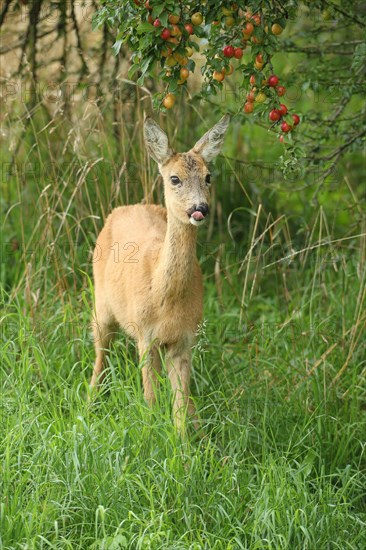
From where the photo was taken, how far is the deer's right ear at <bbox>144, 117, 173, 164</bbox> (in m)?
5.46

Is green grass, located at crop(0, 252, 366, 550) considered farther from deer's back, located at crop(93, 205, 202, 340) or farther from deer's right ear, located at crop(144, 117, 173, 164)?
deer's right ear, located at crop(144, 117, 173, 164)

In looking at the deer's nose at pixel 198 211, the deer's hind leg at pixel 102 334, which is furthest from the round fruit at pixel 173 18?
the deer's hind leg at pixel 102 334

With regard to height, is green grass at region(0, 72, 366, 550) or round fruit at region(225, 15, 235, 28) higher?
round fruit at region(225, 15, 235, 28)

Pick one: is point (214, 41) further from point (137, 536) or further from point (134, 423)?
point (137, 536)

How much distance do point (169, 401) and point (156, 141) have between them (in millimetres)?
1477

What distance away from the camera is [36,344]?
549cm

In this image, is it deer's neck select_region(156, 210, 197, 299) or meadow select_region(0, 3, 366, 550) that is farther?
deer's neck select_region(156, 210, 197, 299)

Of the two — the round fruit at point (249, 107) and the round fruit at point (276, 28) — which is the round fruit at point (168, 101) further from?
the round fruit at point (276, 28)

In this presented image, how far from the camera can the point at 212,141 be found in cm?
551

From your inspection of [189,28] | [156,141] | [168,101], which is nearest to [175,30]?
[189,28]

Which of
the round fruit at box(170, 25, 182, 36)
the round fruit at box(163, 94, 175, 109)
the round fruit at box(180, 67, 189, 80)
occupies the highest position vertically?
the round fruit at box(170, 25, 182, 36)

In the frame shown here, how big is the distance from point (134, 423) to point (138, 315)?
3.19 ft

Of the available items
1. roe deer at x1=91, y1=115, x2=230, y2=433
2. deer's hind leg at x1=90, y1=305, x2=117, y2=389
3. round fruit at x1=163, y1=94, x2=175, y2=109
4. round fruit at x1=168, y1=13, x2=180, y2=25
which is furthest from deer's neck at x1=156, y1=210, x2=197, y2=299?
round fruit at x1=168, y1=13, x2=180, y2=25

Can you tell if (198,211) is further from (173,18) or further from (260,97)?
(173,18)
